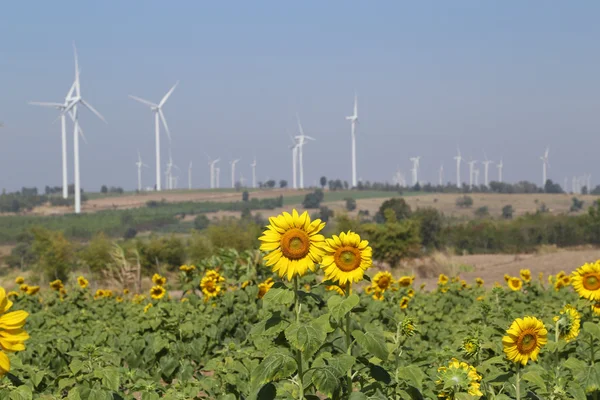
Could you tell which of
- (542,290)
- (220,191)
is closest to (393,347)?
(542,290)

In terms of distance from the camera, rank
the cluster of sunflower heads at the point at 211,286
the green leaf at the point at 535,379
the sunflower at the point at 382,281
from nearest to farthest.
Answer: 1. the green leaf at the point at 535,379
2. the sunflower at the point at 382,281
3. the cluster of sunflower heads at the point at 211,286

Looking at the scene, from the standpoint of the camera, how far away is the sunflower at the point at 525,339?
458cm

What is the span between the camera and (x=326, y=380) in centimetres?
418

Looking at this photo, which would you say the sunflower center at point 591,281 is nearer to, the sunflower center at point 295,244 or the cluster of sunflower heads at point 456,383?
the cluster of sunflower heads at point 456,383

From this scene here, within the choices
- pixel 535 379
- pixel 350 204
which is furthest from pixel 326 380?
pixel 350 204

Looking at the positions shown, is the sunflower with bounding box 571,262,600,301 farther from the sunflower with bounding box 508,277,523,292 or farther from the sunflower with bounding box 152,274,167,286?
the sunflower with bounding box 152,274,167,286

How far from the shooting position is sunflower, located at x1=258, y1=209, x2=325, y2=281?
4371mm

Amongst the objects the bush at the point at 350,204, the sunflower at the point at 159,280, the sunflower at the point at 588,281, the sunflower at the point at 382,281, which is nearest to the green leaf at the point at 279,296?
the sunflower at the point at 588,281

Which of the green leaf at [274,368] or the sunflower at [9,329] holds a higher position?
the sunflower at [9,329]

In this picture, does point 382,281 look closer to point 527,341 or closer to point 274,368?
point 527,341

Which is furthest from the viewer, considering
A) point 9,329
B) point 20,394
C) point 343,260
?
point 343,260

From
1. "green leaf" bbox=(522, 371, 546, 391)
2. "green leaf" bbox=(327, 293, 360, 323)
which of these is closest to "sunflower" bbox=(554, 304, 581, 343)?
"green leaf" bbox=(522, 371, 546, 391)

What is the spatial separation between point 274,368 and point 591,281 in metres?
2.82

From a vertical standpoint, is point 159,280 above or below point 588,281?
below
